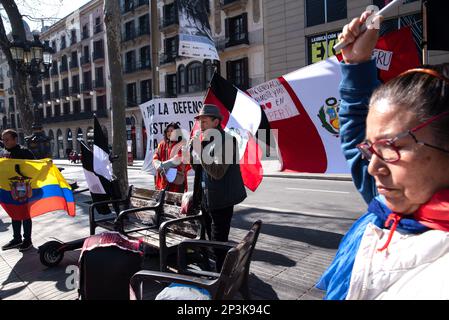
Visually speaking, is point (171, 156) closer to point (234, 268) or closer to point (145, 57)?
point (234, 268)

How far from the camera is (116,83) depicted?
6871 millimetres

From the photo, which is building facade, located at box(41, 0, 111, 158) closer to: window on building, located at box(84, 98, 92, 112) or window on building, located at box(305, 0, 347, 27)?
window on building, located at box(84, 98, 92, 112)

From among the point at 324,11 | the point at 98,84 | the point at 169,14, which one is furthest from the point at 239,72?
the point at 98,84

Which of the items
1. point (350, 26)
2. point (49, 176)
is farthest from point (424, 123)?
point (49, 176)

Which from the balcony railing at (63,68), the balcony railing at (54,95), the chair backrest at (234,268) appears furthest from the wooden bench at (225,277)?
the balcony railing at (54,95)

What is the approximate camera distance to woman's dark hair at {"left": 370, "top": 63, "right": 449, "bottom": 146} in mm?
956

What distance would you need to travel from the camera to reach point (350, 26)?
1298mm

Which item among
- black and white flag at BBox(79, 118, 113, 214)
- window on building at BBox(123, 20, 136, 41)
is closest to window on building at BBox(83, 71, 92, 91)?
window on building at BBox(123, 20, 136, 41)

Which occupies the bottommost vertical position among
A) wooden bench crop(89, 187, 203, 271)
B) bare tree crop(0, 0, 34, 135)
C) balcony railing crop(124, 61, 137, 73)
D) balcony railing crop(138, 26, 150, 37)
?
wooden bench crop(89, 187, 203, 271)

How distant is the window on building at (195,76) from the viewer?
2725 centimetres

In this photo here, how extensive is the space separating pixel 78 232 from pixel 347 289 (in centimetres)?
567

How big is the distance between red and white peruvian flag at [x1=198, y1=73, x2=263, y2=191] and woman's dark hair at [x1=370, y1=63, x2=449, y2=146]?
225 cm

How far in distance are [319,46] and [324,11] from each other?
72.8 inches

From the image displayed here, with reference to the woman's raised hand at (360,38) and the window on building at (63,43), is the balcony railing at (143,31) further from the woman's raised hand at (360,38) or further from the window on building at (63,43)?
the woman's raised hand at (360,38)
